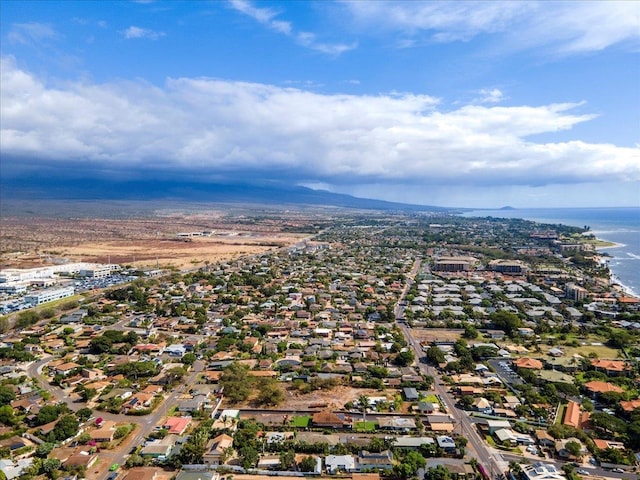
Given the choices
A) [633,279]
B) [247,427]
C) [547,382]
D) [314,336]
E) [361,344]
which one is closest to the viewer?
[247,427]

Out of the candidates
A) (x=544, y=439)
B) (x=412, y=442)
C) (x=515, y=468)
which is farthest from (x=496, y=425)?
(x=412, y=442)

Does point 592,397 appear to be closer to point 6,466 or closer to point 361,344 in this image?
point 361,344

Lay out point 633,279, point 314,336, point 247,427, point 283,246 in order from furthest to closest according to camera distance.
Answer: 1. point 283,246
2. point 633,279
3. point 314,336
4. point 247,427

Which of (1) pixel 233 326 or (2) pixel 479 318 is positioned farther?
(2) pixel 479 318

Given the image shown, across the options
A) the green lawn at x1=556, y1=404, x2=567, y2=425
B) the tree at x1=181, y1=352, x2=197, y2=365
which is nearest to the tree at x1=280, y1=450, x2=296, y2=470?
the tree at x1=181, y1=352, x2=197, y2=365

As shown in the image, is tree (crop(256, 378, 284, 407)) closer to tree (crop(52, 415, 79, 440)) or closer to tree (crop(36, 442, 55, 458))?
tree (crop(52, 415, 79, 440))

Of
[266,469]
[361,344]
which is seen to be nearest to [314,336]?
[361,344]
